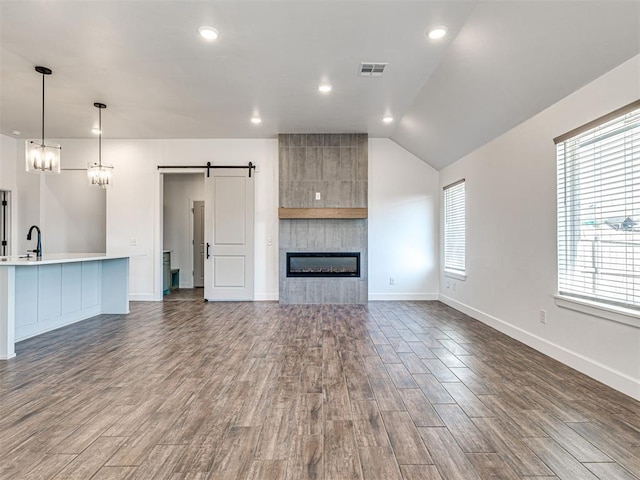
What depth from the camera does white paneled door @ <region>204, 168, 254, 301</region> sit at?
257 inches

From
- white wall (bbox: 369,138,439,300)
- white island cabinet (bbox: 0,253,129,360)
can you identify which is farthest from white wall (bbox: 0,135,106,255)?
white wall (bbox: 369,138,439,300)

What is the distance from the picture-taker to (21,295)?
3.85m

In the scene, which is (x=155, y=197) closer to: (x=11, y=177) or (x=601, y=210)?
(x=11, y=177)

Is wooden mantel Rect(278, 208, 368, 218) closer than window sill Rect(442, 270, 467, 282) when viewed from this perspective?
No

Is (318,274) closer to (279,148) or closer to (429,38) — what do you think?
(279,148)

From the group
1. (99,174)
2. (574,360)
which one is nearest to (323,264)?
(99,174)

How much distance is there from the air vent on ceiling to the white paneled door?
10.7ft

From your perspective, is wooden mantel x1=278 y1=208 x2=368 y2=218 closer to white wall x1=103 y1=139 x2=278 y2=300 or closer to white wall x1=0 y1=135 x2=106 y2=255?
white wall x1=103 y1=139 x2=278 y2=300

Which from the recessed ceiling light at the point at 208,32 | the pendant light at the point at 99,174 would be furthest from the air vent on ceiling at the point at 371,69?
the pendant light at the point at 99,174

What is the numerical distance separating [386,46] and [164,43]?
2.19 metres

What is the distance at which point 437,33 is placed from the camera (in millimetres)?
3186

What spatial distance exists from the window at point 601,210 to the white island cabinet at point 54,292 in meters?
5.14

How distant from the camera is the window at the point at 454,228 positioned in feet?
18.5

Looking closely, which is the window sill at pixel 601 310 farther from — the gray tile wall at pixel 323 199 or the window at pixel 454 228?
the gray tile wall at pixel 323 199
